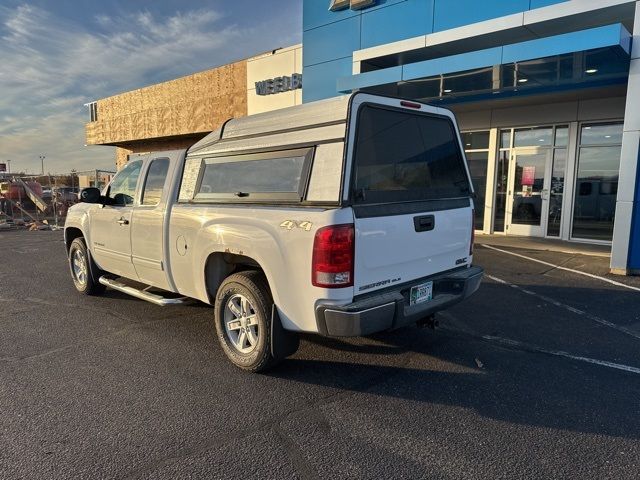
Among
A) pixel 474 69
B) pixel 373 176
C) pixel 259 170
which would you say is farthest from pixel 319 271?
pixel 474 69

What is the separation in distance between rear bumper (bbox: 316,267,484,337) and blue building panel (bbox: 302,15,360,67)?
9963 mm

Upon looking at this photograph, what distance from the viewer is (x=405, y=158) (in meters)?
4.01

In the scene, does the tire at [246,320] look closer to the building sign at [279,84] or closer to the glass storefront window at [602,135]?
the glass storefront window at [602,135]

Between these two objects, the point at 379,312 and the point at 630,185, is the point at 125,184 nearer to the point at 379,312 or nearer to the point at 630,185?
the point at 379,312

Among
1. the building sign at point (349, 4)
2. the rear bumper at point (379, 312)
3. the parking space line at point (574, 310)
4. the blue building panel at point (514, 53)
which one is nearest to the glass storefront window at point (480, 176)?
the blue building panel at point (514, 53)

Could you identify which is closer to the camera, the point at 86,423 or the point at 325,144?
the point at 86,423

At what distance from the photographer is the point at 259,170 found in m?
4.10

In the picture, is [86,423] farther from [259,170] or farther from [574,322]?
[574,322]

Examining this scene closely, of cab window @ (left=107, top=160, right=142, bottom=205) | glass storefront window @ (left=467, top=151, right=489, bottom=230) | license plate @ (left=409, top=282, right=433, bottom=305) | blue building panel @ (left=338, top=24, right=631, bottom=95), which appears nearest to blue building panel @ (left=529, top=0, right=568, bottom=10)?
blue building panel @ (left=338, top=24, right=631, bottom=95)

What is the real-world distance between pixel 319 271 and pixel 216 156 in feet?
6.43

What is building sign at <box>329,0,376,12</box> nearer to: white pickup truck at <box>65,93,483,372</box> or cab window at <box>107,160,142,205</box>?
cab window at <box>107,160,142,205</box>

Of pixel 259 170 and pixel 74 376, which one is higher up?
pixel 259 170

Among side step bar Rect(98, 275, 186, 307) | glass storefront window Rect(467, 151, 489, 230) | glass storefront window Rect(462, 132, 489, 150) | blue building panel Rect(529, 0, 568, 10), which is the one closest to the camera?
side step bar Rect(98, 275, 186, 307)

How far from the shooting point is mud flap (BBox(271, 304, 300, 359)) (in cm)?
369
